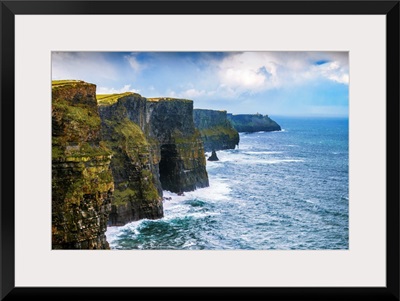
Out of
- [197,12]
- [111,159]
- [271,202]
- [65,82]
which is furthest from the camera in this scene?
[111,159]

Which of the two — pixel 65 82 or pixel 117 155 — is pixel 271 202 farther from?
pixel 117 155

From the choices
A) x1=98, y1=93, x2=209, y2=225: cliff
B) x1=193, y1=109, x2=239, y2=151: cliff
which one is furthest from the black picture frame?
x1=98, y1=93, x2=209, y2=225: cliff

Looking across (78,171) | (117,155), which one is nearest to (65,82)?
(78,171)

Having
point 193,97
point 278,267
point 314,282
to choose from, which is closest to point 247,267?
point 278,267

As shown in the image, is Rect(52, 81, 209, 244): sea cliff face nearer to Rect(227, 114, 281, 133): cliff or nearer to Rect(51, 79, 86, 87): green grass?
Rect(51, 79, 86, 87): green grass

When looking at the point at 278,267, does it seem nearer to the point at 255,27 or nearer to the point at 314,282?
the point at 314,282

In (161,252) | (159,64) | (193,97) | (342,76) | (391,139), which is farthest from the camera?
(193,97)

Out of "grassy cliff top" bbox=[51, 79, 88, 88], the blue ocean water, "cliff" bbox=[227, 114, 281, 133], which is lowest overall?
the blue ocean water
